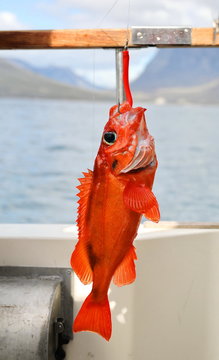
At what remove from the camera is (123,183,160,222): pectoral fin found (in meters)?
1.18

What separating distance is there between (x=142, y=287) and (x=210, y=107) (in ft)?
116

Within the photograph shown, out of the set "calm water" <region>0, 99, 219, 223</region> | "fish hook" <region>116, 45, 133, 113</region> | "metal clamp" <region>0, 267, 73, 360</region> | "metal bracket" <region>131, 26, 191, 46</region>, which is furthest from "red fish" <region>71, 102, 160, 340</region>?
"calm water" <region>0, 99, 219, 223</region>

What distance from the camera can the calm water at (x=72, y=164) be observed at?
16.5 meters

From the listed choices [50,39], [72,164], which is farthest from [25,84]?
[50,39]

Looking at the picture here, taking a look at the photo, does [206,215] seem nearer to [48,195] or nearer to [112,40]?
[48,195]

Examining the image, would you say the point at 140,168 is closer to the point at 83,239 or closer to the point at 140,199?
the point at 140,199

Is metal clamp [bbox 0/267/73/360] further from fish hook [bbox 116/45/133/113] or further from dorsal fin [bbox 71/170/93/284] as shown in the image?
fish hook [bbox 116/45/133/113]

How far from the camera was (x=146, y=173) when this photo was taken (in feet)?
3.98

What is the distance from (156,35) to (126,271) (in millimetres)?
709

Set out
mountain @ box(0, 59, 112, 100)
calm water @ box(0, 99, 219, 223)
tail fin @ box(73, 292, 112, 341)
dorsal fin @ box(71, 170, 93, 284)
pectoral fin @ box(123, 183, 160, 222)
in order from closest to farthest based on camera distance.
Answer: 1. pectoral fin @ box(123, 183, 160, 222)
2. dorsal fin @ box(71, 170, 93, 284)
3. tail fin @ box(73, 292, 112, 341)
4. calm water @ box(0, 99, 219, 223)
5. mountain @ box(0, 59, 112, 100)

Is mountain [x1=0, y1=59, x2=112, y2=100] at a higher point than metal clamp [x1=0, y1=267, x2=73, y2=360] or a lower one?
higher

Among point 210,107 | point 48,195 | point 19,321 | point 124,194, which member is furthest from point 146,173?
point 210,107

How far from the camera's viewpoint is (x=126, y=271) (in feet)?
4.53

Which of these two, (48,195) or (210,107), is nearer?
(48,195)
